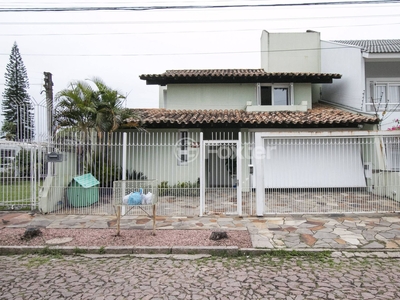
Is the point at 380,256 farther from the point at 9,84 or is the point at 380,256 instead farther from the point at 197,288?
the point at 9,84

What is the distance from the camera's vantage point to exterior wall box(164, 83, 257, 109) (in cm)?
1362

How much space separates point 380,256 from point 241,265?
258 cm

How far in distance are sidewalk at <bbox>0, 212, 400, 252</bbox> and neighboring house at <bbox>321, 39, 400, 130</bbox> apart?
7005mm

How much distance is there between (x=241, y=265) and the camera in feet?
14.8

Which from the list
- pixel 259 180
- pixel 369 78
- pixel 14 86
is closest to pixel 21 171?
pixel 259 180

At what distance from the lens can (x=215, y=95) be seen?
1369cm

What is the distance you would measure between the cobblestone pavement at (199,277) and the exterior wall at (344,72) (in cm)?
1024

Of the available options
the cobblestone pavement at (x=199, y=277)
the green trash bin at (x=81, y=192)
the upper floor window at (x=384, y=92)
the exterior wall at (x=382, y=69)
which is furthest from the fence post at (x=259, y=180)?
the exterior wall at (x=382, y=69)

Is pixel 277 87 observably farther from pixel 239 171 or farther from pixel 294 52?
pixel 239 171

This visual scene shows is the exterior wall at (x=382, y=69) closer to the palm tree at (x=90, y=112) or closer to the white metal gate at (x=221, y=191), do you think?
the white metal gate at (x=221, y=191)

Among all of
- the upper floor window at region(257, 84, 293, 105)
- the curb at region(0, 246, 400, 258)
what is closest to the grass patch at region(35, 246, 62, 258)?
the curb at region(0, 246, 400, 258)

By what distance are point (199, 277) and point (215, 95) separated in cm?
1075

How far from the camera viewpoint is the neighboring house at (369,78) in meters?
12.3

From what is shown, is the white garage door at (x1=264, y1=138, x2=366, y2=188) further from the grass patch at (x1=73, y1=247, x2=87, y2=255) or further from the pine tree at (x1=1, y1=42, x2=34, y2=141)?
Answer: the pine tree at (x1=1, y1=42, x2=34, y2=141)
